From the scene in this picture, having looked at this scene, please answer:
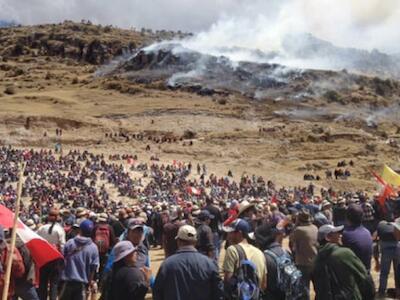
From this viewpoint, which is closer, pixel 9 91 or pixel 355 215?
pixel 355 215

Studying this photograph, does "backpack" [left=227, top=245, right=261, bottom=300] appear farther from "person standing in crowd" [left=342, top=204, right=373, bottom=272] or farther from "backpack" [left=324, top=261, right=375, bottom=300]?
"person standing in crowd" [left=342, top=204, right=373, bottom=272]

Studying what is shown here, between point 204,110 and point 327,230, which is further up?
point 204,110

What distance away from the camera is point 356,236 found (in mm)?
7027

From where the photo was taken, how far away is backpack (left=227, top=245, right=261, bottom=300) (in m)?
5.68

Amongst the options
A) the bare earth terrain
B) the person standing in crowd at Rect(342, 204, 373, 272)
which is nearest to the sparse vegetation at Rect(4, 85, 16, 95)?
the bare earth terrain

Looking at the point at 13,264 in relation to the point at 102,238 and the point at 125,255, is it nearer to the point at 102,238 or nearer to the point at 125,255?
the point at 125,255

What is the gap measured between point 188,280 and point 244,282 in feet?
2.05

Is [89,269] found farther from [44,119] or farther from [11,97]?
[11,97]

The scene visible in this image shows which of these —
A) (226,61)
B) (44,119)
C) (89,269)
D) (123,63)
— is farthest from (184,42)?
(89,269)

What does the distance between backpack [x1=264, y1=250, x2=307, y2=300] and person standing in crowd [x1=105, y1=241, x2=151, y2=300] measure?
1.30 meters

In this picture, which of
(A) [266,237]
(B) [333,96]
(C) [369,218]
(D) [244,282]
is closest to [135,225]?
(A) [266,237]

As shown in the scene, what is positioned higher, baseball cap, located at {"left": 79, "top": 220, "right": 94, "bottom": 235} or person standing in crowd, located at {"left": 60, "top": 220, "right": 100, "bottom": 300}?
baseball cap, located at {"left": 79, "top": 220, "right": 94, "bottom": 235}

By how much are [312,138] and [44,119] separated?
91.3 feet

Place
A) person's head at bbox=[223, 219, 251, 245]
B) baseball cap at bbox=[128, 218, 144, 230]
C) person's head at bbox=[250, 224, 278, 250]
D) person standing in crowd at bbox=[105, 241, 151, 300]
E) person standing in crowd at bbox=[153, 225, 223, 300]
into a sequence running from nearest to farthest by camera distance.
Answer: person standing in crowd at bbox=[153, 225, 223, 300]
person standing in crowd at bbox=[105, 241, 151, 300]
person's head at bbox=[223, 219, 251, 245]
person's head at bbox=[250, 224, 278, 250]
baseball cap at bbox=[128, 218, 144, 230]
